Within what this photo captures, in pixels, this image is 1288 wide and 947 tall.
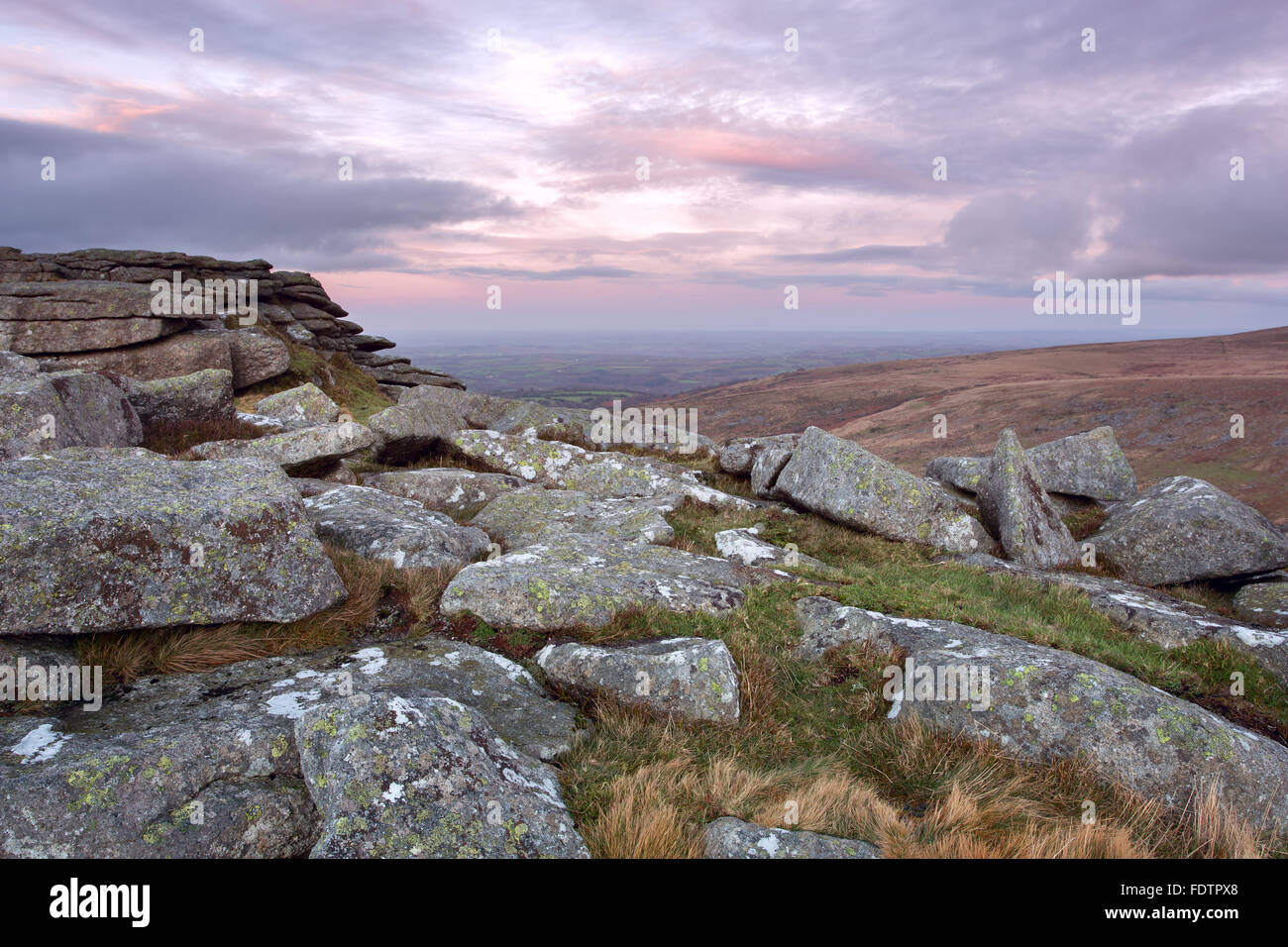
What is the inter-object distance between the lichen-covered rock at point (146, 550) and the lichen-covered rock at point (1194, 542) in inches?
681

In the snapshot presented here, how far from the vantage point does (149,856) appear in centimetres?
425

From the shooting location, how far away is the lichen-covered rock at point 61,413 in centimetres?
1148

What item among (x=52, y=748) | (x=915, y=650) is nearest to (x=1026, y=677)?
(x=915, y=650)

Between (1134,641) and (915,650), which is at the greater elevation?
(915,650)

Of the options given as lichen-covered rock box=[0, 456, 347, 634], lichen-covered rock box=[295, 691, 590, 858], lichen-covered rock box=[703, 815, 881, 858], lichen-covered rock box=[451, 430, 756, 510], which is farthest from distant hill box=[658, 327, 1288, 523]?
lichen-covered rock box=[0, 456, 347, 634]

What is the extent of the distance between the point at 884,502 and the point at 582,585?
865cm

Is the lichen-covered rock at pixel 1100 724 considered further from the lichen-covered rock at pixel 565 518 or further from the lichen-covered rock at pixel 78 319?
the lichen-covered rock at pixel 78 319

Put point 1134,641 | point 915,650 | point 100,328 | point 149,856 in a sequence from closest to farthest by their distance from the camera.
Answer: point 149,856
point 915,650
point 1134,641
point 100,328

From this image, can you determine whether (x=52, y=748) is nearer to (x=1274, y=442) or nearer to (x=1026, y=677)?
(x=1026, y=677)

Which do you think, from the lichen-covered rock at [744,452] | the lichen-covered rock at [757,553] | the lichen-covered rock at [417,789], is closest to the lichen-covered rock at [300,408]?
the lichen-covered rock at [744,452]

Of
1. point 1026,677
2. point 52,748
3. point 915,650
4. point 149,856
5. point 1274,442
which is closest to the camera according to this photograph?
point 149,856

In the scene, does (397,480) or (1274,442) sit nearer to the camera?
(397,480)

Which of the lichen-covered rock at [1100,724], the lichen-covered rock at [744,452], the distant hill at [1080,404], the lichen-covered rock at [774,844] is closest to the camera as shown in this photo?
the lichen-covered rock at [774,844]
